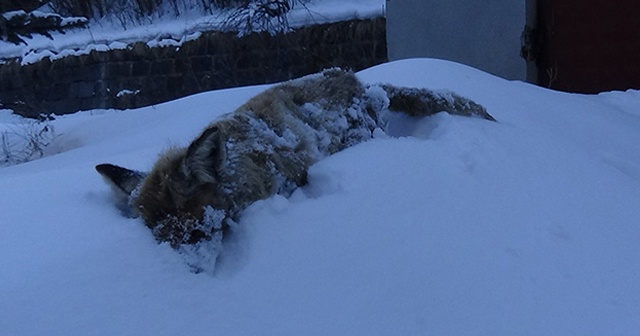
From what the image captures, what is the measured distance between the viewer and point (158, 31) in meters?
13.6

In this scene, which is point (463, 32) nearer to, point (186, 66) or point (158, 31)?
point (186, 66)

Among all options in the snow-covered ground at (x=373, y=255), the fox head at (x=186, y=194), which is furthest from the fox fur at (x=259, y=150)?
the snow-covered ground at (x=373, y=255)

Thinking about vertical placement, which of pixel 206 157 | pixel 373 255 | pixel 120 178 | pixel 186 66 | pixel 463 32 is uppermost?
pixel 206 157

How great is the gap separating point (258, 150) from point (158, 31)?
11081 millimetres

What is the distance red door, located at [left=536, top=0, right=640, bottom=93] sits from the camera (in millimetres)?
7695

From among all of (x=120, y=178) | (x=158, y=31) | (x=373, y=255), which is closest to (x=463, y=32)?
(x=120, y=178)

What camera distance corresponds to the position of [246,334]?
2.24 m

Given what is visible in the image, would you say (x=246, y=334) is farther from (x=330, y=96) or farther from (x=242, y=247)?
(x=330, y=96)

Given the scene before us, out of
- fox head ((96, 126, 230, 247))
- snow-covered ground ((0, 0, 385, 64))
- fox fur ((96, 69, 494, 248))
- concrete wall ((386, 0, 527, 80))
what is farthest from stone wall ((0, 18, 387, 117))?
fox head ((96, 126, 230, 247))

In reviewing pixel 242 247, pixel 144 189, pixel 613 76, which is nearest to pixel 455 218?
pixel 242 247

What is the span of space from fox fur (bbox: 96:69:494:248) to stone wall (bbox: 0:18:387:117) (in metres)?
8.51

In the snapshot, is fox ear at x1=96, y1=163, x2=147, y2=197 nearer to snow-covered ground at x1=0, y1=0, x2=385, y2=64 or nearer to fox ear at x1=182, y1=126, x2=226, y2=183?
fox ear at x1=182, y1=126, x2=226, y2=183

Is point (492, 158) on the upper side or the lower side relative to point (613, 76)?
upper

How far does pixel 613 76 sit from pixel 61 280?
7195 mm
